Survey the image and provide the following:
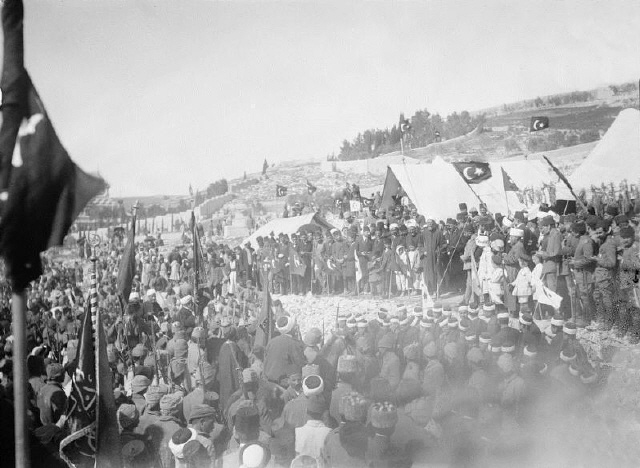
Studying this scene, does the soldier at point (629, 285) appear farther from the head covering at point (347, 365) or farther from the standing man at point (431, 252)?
the head covering at point (347, 365)

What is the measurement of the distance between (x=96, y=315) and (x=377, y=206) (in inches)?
141

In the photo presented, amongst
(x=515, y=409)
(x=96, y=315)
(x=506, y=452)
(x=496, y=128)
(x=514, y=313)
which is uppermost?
(x=496, y=128)

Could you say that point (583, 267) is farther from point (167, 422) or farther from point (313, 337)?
point (167, 422)

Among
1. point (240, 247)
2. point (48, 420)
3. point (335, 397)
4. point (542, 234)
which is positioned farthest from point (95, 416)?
point (542, 234)

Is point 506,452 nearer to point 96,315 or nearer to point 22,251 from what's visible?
point 96,315

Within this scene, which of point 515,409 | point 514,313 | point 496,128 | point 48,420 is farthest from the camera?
point 496,128

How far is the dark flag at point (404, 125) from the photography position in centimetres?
648

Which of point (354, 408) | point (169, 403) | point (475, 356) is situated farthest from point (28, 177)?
point (475, 356)

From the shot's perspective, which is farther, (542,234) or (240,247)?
(240,247)

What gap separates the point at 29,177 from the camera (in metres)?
3.98

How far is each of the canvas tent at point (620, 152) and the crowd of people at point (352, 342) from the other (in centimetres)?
45

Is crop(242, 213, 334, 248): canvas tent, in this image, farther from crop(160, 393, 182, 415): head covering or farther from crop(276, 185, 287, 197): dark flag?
crop(160, 393, 182, 415): head covering

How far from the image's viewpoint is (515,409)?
5.07 m

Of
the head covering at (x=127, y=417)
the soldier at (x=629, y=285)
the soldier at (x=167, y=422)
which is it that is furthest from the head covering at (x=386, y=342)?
the head covering at (x=127, y=417)
